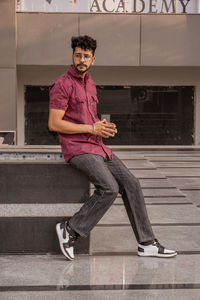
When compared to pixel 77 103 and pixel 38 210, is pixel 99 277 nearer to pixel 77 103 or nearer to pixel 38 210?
pixel 38 210

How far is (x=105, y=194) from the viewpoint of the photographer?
172 inches

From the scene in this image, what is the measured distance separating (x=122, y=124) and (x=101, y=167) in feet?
44.0

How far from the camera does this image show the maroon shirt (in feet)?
14.4

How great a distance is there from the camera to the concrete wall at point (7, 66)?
15.5m

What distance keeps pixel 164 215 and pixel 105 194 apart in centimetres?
219

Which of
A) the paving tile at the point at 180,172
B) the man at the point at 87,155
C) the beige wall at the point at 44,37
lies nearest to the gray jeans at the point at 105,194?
the man at the point at 87,155

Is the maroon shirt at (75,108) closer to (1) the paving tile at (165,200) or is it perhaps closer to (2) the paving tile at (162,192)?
(1) the paving tile at (165,200)

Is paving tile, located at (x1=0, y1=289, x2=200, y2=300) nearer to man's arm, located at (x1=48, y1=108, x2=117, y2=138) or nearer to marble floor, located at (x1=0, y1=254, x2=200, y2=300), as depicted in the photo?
marble floor, located at (x1=0, y1=254, x2=200, y2=300)

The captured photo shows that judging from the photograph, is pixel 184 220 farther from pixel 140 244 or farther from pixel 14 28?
pixel 14 28

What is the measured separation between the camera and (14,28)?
15.6 metres

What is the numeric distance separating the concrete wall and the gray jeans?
1152cm

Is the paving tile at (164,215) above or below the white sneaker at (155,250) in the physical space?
below

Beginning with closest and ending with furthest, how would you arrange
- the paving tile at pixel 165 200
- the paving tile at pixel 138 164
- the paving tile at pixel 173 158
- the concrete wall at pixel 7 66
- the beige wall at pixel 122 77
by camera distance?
1. the paving tile at pixel 165 200
2. the paving tile at pixel 138 164
3. the paving tile at pixel 173 158
4. the concrete wall at pixel 7 66
5. the beige wall at pixel 122 77

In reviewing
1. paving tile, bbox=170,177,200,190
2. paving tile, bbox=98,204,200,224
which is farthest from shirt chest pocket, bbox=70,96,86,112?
paving tile, bbox=170,177,200,190
